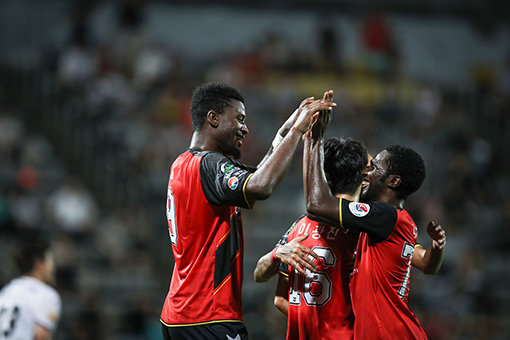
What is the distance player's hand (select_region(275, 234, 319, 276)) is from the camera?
382cm

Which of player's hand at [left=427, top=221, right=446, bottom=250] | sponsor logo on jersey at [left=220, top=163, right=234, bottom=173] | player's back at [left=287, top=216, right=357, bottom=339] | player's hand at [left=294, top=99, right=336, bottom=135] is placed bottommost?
player's back at [left=287, top=216, right=357, bottom=339]

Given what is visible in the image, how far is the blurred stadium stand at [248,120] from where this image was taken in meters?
10.3

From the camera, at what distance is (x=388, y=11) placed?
16.3 meters

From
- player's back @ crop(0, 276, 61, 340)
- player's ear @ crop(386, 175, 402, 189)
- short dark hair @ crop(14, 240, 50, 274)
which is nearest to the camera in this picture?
player's ear @ crop(386, 175, 402, 189)

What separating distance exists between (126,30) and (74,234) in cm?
486

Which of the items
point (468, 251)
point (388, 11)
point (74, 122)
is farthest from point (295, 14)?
point (468, 251)

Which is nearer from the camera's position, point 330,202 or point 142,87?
point 330,202

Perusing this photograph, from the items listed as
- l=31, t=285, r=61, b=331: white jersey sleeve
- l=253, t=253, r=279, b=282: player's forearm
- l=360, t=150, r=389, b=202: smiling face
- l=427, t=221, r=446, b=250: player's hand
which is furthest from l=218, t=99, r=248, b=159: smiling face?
l=31, t=285, r=61, b=331: white jersey sleeve

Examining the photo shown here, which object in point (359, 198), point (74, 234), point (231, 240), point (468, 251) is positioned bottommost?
point (74, 234)

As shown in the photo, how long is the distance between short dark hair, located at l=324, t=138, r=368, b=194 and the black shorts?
1020 mm

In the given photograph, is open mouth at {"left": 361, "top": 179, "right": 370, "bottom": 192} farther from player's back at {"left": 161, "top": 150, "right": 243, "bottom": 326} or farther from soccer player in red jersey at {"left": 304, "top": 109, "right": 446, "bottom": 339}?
player's back at {"left": 161, "top": 150, "right": 243, "bottom": 326}

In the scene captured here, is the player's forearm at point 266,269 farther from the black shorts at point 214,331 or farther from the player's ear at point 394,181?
the player's ear at point 394,181

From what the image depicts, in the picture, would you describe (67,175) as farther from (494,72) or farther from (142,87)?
(494,72)

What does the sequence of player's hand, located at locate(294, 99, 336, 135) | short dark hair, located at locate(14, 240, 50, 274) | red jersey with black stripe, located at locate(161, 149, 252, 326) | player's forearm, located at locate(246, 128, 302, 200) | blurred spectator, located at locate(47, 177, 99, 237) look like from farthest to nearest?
blurred spectator, located at locate(47, 177, 99, 237) → short dark hair, located at locate(14, 240, 50, 274) → red jersey with black stripe, located at locate(161, 149, 252, 326) → player's hand, located at locate(294, 99, 336, 135) → player's forearm, located at locate(246, 128, 302, 200)
